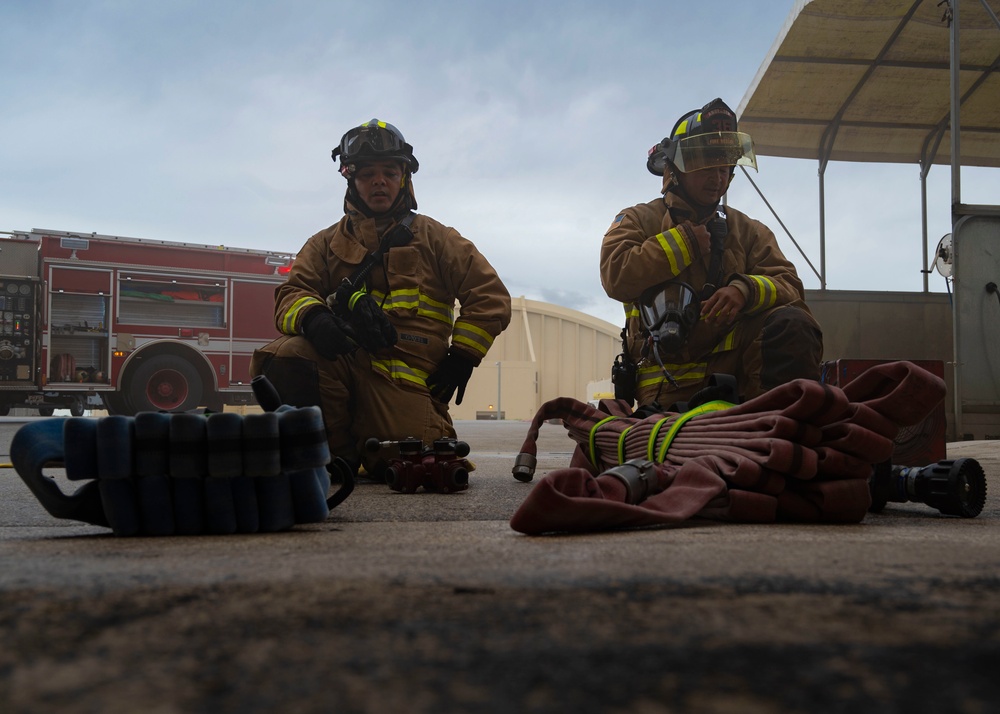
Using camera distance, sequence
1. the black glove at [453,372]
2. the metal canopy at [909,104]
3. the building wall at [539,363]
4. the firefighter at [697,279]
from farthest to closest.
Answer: the building wall at [539,363] → the metal canopy at [909,104] → the black glove at [453,372] → the firefighter at [697,279]

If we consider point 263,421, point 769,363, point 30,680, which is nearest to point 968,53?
point 769,363

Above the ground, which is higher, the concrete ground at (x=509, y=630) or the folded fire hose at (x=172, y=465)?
the folded fire hose at (x=172, y=465)

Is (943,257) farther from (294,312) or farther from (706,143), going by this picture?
(294,312)

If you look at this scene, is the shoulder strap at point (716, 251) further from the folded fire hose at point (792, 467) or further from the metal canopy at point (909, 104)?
the metal canopy at point (909, 104)

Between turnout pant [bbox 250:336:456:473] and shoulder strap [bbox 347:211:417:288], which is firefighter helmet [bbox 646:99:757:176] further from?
turnout pant [bbox 250:336:456:473]

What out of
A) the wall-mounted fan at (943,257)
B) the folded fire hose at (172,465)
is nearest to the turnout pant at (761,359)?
the folded fire hose at (172,465)

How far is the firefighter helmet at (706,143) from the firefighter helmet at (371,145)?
A: 1073 millimetres

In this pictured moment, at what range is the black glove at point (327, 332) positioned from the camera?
3170 millimetres

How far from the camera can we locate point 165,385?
11156 mm

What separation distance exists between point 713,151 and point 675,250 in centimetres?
46

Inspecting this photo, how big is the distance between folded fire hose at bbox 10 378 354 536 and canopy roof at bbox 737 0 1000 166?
550 centimetres

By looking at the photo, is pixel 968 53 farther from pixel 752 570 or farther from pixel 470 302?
pixel 752 570

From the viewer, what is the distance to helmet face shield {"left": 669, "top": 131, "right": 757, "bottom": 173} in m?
3.29

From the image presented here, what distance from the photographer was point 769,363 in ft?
9.46
